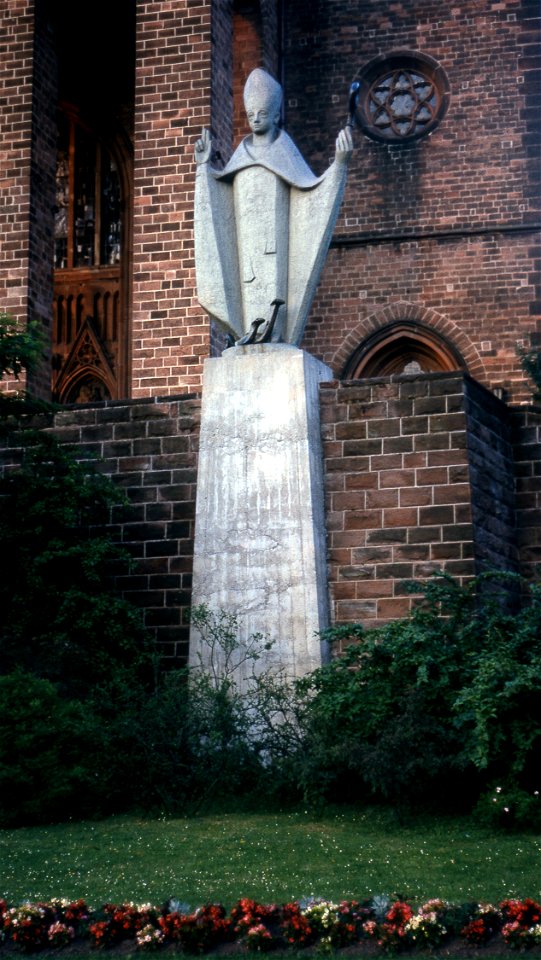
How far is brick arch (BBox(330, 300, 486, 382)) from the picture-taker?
22188 mm

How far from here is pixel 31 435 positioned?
13.0 m

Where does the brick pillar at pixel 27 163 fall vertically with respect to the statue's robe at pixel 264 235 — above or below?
above

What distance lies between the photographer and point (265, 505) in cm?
1133

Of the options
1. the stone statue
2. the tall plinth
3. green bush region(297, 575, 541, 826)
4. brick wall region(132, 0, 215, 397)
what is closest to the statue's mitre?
the stone statue

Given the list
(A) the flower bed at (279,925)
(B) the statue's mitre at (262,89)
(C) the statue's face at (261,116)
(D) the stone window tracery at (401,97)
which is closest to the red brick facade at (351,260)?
(D) the stone window tracery at (401,97)

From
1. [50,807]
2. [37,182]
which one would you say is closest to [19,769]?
[50,807]

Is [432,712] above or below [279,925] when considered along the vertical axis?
above

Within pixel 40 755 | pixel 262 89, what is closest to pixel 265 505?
pixel 40 755

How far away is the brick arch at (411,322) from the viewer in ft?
72.8

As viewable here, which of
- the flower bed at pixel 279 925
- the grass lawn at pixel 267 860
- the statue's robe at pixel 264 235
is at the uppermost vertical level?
the statue's robe at pixel 264 235

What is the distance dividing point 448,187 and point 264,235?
37.2 ft

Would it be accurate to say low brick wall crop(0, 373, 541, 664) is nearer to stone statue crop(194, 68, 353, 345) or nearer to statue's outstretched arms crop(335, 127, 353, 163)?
stone statue crop(194, 68, 353, 345)

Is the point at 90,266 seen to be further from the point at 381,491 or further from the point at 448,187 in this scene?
the point at 381,491

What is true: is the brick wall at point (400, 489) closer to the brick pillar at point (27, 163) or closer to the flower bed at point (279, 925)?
the flower bed at point (279, 925)
